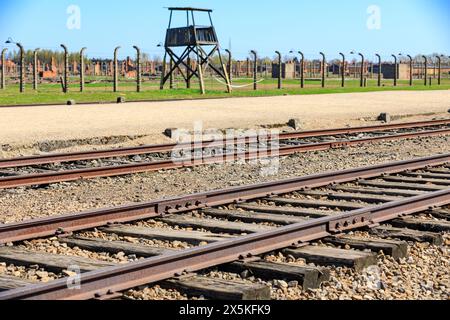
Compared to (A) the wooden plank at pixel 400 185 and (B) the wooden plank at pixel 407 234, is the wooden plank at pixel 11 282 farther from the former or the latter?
(A) the wooden plank at pixel 400 185

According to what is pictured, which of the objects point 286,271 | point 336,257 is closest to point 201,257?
point 286,271

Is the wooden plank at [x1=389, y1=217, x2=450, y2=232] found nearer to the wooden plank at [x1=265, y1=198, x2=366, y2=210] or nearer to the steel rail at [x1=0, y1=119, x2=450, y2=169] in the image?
the wooden plank at [x1=265, y1=198, x2=366, y2=210]

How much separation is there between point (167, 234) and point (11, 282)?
2.14m

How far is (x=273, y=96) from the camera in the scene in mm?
39312

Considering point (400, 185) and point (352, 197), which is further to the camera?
point (400, 185)

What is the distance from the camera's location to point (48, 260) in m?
7.07

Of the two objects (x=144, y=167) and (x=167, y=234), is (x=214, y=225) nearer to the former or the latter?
(x=167, y=234)

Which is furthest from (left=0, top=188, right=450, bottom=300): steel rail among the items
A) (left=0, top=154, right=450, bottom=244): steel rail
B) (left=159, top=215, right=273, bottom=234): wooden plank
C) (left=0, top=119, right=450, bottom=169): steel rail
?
(left=0, top=119, right=450, bottom=169): steel rail

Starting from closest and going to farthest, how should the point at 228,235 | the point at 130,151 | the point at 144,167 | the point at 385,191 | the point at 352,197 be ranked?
the point at 228,235, the point at 352,197, the point at 385,191, the point at 144,167, the point at 130,151

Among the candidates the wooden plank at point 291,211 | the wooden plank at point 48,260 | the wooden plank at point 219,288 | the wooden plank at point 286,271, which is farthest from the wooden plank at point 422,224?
the wooden plank at point 48,260

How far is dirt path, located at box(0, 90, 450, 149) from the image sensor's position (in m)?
20.9

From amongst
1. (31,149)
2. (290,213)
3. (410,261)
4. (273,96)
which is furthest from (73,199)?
(273,96)

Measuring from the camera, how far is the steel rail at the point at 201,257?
5.78 m

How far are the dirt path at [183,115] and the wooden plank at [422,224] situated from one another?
36.2 feet
